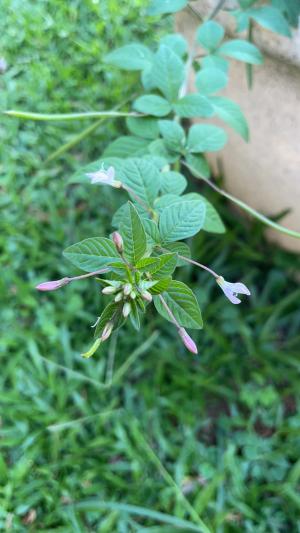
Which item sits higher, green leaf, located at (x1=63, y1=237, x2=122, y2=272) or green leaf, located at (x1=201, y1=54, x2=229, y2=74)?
green leaf, located at (x1=201, y1=54, x2=229, y2=74)

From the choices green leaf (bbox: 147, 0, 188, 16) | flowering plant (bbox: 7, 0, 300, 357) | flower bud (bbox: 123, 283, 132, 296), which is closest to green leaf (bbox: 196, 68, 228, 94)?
flowering plant (bbox: 7, 0, 300, 357)

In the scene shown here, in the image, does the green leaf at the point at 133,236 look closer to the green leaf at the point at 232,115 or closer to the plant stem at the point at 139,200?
the plant stem at the point at 139,200

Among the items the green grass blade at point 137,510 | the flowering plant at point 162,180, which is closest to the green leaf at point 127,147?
the flowering plant at point 162,180

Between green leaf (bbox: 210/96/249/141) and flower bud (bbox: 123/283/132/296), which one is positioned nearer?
flower bud (bbox: 123/283/132/296)

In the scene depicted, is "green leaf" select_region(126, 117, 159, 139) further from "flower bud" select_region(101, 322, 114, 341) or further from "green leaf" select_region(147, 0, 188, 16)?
"flower bud" select_region(101, 322, 114, 341)

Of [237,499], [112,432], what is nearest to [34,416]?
[112,432]

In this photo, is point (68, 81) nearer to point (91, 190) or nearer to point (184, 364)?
point (91, 190)
